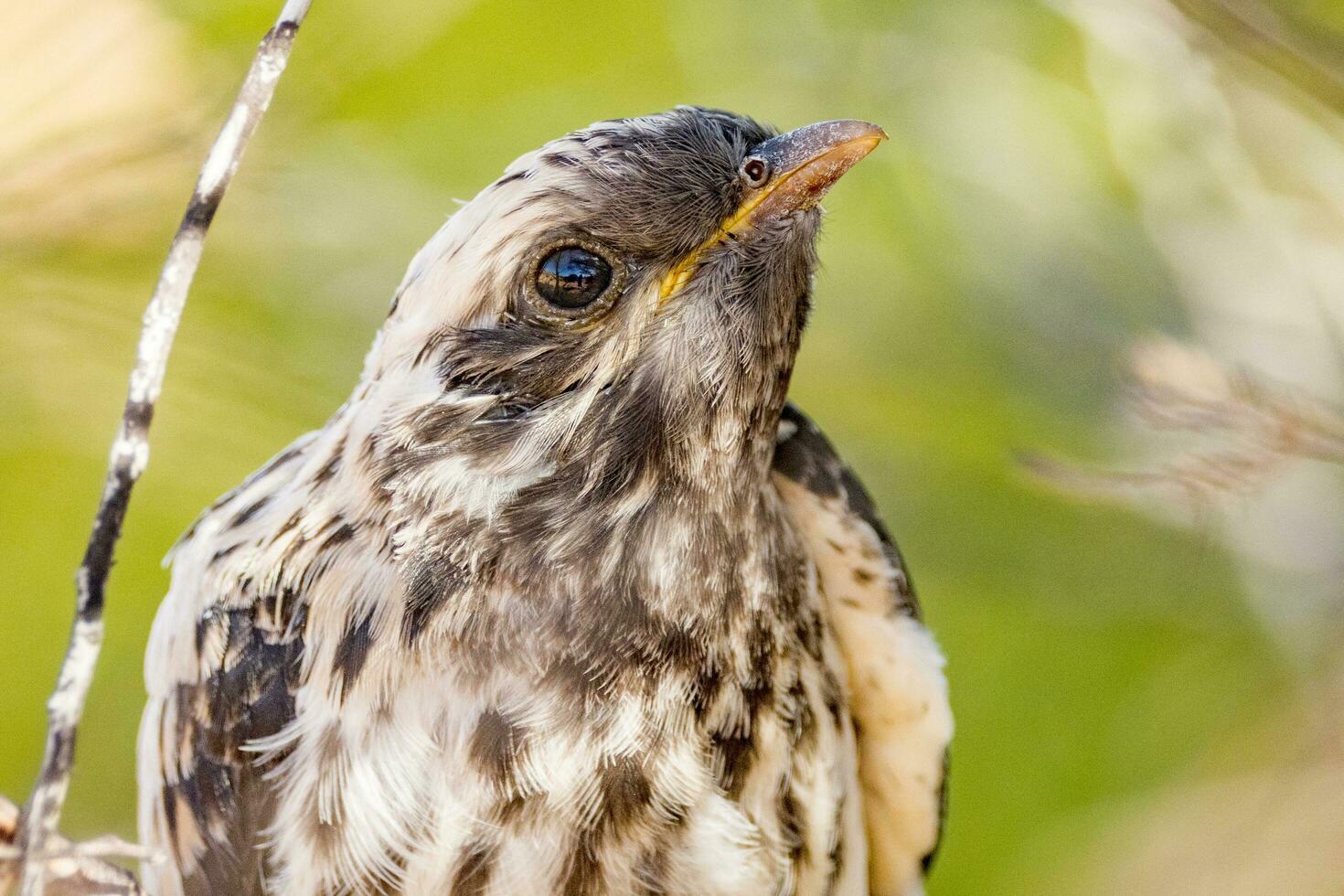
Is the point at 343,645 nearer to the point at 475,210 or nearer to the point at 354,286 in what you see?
the point at 475,210

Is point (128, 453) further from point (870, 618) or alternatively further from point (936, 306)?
point (936, 306)

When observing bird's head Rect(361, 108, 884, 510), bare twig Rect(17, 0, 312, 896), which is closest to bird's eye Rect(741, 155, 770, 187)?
bird's head Rect(361, 108, 884, 510)

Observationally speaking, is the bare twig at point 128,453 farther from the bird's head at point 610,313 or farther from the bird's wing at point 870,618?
the bird's wing at point 870,618

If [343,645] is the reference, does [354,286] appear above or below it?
above

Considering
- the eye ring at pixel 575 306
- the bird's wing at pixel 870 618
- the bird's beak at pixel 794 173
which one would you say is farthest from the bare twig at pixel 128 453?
the bird's wing at pixel 870 618

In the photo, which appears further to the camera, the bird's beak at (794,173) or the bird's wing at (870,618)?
the bird's wing at (870,618)

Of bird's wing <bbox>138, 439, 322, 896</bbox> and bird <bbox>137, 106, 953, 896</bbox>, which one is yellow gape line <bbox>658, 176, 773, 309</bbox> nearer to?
bird <bbox>137, 106, 953, 896</bbox>

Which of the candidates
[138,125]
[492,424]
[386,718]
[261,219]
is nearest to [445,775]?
[386,718]
